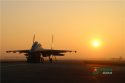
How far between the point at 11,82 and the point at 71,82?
4510mm

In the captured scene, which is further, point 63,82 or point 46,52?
point 46,52

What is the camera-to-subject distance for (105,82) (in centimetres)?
2272

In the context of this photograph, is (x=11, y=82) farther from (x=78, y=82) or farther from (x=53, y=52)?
(x=53, y=52)

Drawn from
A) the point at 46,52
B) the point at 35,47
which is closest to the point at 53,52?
the point at 46,52

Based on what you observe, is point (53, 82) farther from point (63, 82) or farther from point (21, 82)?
point (21, 82)

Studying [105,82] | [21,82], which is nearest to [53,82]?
[21,82]

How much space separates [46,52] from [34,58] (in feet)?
19.3

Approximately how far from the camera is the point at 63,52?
80.1 meters

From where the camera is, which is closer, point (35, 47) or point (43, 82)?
point (43, 82)

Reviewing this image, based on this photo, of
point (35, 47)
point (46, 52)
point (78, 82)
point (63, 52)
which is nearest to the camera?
point (78, 82)

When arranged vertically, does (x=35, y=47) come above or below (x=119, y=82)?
above

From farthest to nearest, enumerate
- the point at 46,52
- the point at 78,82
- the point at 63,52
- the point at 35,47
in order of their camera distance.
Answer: the point at 63,52 → the point at 46,52 → the point at 35,47 → the point at 78,82

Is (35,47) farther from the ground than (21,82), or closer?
farther from the ground

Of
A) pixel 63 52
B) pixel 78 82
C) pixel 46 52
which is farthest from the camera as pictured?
pixel 63 52
